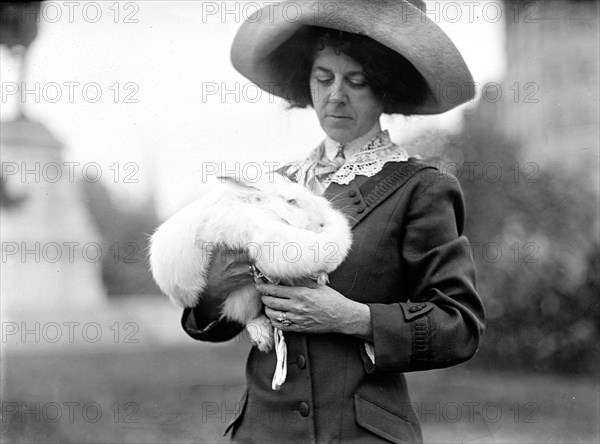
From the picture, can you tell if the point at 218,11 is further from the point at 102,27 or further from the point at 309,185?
the point at 309,185

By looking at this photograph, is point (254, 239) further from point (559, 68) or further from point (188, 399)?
point (188, 399)

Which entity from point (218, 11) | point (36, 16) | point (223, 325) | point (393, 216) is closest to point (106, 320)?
point (36, 16)

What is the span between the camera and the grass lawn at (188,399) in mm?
3398

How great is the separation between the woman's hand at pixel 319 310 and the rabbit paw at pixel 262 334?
62mm

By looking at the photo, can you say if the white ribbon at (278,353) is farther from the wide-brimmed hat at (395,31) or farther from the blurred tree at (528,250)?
the blurred tree at (528,250)

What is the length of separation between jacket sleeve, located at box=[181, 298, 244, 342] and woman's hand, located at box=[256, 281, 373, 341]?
178mm

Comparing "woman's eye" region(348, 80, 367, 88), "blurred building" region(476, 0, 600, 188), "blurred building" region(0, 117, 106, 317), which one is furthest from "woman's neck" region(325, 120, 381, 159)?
"blurred building" region(476, 0, 600, 188)

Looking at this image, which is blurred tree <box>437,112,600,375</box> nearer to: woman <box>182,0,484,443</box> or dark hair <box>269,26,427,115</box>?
dark hair <box>269,26,427,115</box>

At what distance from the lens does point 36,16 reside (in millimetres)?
2643

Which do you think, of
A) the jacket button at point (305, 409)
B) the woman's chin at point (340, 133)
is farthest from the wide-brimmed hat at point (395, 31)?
the jacket button at point (305, 409)

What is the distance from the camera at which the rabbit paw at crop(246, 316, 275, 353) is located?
5.19ft

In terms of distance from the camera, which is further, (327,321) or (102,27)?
(102,27)

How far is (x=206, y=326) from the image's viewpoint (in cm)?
169

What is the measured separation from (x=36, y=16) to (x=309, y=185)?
1.51 metres
